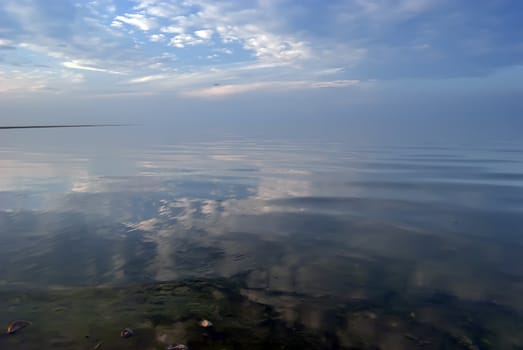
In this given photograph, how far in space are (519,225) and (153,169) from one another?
1706cm

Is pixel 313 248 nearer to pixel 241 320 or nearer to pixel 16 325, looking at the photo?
pixel 241 320

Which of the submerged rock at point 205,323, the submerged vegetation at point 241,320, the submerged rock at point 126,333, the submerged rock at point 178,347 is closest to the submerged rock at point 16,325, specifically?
the submerged vegetation at point 241,320

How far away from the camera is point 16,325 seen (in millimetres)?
4344

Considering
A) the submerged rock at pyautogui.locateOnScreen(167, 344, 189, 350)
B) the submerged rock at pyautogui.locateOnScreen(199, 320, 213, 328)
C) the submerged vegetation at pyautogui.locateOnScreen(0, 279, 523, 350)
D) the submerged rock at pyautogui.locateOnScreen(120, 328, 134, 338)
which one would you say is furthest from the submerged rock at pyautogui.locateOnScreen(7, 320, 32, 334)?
the submerged rock at pyautogui.locateOnScreen(199, 320, 213, 328)

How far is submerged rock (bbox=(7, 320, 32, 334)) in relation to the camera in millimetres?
4245

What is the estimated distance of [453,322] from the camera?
456cm

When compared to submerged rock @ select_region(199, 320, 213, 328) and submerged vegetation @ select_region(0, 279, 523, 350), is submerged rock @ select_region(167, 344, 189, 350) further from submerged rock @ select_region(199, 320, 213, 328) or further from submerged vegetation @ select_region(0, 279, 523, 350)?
submerged rock @ select_region(199, 320, 213, 328)

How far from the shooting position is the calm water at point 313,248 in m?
4.71

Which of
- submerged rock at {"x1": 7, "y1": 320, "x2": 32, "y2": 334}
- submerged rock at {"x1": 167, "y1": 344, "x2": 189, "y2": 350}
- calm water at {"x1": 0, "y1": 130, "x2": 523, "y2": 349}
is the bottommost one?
calm water at {"x1": 0, "y1": 130, "x2": 523, "y2": 349}

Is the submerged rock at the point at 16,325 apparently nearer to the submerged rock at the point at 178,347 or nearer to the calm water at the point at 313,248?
the calm water at the point at 313,248

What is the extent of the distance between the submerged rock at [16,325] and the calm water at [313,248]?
0.18 meters

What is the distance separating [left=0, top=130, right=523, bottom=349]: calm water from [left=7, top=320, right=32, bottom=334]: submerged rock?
0.18 meters

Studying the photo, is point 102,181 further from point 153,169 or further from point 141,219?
point 141,219

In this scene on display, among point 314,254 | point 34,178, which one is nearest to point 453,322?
point 314,254
